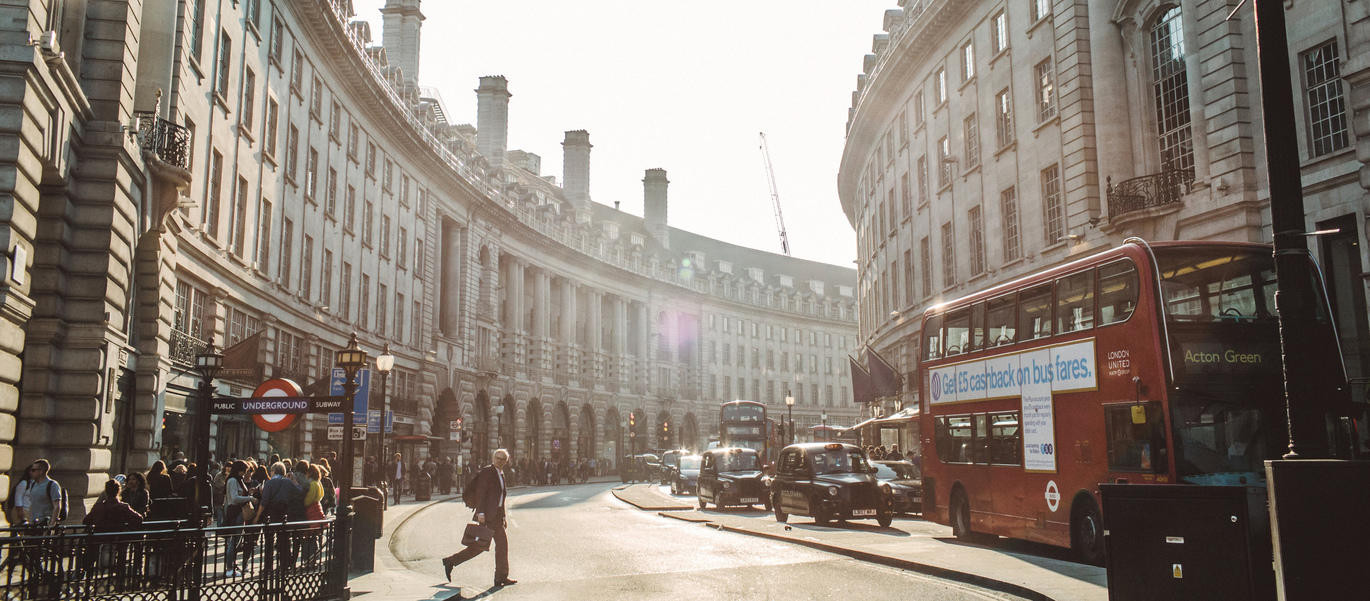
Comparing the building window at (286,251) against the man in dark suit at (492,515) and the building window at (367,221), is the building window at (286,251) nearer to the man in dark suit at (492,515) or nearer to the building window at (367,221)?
the building window at (367,221)

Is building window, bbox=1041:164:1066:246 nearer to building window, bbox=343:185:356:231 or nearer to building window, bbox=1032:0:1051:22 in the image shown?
building window, bbox=1032:0:1051:22

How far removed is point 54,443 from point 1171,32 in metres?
25.7

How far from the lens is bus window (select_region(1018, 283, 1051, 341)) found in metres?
16.0

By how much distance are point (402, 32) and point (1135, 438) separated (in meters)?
46.8

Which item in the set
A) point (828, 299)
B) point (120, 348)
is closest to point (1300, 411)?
point (120, 348)

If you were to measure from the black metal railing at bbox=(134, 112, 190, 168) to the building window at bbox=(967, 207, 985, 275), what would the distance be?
921 inches

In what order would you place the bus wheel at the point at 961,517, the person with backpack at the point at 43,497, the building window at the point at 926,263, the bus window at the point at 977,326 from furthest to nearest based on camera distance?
the building window at the point at 926,263
the bus wheel at the point at 961,517
the bus window at the point at 977,326
the person with backpack at the point at 43,497

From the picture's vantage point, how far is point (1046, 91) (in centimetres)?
2961

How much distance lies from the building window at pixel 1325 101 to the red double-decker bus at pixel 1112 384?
8533 mm

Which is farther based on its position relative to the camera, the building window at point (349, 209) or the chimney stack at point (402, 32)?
the chimney stack at point (402, 32)

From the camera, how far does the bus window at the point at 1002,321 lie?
17.1 m

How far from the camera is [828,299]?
114 metres

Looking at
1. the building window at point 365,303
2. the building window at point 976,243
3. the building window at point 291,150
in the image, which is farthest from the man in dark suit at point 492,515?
the building window at point 365,303

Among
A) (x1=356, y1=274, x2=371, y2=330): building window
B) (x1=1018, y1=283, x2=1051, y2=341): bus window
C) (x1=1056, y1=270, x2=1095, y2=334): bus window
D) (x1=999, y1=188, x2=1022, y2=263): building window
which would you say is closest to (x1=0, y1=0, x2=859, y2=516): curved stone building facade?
(x1=356, y1=274, x2=371, y2=330): building window
